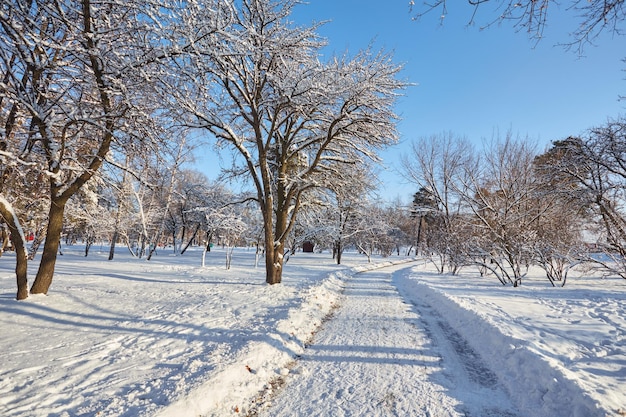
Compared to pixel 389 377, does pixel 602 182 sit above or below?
above

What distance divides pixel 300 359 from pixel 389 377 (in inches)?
54.4

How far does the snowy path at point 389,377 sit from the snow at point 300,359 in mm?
20

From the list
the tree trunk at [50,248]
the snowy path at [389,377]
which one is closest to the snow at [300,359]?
the snowy path at [389,377]

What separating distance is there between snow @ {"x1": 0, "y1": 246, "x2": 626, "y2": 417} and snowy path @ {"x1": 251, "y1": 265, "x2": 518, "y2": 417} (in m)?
0.02

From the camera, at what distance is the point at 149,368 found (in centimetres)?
391

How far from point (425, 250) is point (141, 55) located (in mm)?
20029

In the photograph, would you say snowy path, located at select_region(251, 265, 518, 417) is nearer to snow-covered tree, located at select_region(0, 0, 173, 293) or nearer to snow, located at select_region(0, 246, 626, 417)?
snow, located at select_region(0, 246, 626, 417)

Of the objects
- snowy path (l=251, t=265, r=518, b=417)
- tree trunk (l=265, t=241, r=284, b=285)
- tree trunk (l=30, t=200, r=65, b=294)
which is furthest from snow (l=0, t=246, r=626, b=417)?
tree trunk (l=265, t=241, r=284, b=285)

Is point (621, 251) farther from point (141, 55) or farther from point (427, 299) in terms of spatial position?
point (141, 55)

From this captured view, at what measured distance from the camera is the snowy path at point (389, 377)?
10.4 ft

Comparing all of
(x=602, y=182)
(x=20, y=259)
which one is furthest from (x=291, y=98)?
(x=602, y=182)

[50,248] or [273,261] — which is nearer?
[50,248]

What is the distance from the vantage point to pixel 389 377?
3844 mm

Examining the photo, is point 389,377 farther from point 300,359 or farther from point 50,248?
point 50,248
